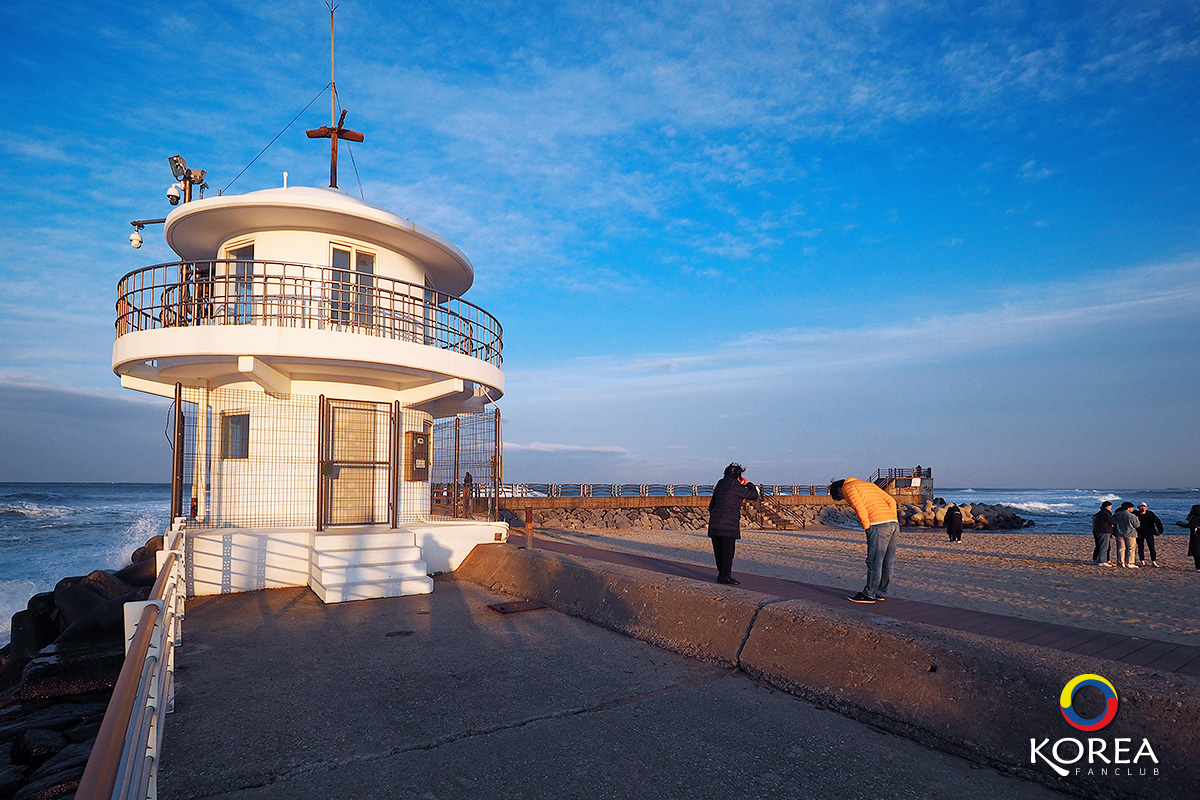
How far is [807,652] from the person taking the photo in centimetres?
526

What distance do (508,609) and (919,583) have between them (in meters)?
8.37

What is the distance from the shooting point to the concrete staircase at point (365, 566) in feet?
29.4

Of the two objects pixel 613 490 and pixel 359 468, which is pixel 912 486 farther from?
pixel 359 468

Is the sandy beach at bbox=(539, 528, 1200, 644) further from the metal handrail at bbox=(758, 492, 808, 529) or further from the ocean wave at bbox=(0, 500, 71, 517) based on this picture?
the ocean wave at bbox=(0, 500, 71, 517)

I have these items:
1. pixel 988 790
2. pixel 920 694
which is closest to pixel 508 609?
pixel 920 694

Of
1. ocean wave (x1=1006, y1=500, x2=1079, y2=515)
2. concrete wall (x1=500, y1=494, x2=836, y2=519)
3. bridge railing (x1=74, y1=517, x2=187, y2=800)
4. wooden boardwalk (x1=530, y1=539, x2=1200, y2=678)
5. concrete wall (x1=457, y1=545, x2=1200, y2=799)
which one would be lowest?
ocean wave (x1=1006, y1=500, x2=1079, y2=515)

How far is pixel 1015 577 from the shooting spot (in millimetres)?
13961

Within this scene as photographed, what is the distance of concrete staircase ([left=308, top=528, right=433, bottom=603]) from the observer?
29.4ft

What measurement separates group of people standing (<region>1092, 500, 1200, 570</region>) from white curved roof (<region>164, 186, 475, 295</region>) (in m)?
16.3

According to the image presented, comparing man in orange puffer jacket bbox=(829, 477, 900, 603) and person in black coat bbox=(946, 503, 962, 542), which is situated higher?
man in orange puffer jacket bbox=(829, 477, 900, 603)

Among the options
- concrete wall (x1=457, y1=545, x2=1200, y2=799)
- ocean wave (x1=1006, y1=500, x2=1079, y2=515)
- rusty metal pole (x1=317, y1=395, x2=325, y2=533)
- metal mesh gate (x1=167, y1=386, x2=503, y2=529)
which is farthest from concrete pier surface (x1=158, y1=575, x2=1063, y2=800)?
ocean wave (x1=1006, y1=500, x2=1079, y2=515)

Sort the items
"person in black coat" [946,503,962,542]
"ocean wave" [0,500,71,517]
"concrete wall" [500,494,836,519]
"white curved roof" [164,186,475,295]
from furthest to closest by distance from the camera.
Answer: "ocean wave" [0,500,71,517] < "concrete wall" [500,494,836,519] < "person in black coat" [946,503,962,542] < "white curved roof" [164,186,475,295]

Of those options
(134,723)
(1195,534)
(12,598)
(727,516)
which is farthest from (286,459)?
(1195,534)

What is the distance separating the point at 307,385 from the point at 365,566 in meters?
3.77
